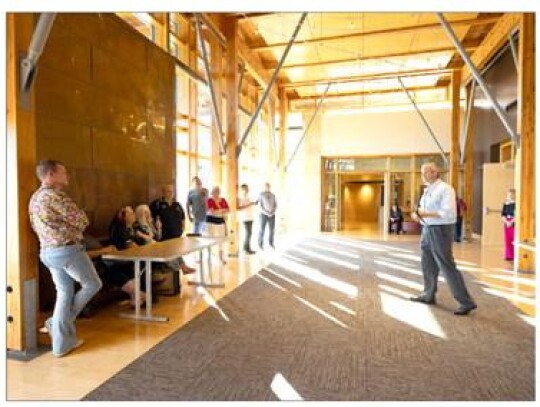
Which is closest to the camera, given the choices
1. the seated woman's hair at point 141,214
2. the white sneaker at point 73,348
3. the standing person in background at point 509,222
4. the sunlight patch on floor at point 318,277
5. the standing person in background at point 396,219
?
the white sneaker at point 73,348

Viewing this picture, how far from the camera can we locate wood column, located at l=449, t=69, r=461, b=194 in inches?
407

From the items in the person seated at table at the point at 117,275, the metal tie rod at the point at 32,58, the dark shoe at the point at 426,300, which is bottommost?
the dark shoe at the point at 426,300

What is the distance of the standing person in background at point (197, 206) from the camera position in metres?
6.48

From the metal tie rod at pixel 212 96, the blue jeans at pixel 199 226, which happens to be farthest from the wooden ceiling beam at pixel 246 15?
the blue jeans at pixel 199 226

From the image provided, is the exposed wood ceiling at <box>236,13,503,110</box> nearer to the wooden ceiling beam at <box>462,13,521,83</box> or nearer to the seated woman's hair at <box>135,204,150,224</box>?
the wooden ceiling beam at <box>462,13,521,83</box>

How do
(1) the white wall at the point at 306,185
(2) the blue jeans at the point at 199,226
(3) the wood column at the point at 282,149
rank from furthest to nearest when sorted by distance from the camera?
(1) the white wall at the point at 306,185 < (3) the wood column at the point at 282,149 < (2) the blue jeans at the point at 199,226

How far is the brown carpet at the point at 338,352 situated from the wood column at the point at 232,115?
114 inches

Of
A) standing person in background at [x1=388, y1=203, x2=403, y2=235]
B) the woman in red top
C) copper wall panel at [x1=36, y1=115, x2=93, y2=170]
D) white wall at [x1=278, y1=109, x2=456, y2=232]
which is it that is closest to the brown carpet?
the woman in red top

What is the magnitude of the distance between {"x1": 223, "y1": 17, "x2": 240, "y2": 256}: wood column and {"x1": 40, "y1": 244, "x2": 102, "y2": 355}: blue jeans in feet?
14.5

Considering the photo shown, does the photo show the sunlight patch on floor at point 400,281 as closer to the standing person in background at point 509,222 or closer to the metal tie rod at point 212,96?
the standing person in background at point 509,222

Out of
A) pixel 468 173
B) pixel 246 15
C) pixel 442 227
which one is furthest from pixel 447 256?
pixel 468 173

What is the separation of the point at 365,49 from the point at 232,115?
4178 millimetres

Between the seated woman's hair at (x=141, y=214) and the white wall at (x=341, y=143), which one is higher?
the white wall at (x=341, y=143)
